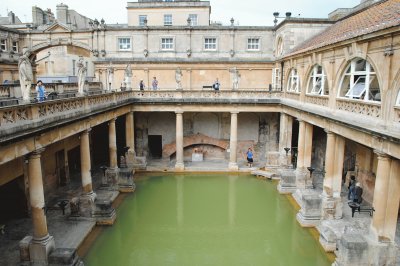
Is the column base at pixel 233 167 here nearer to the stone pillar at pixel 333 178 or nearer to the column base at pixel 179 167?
the column base at pixel 179 167

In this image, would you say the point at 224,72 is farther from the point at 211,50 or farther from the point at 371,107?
the point at 371,107

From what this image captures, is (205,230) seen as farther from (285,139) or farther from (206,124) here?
(206,124)

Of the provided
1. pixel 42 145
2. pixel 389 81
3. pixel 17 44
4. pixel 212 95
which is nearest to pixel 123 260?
pixel 42 145

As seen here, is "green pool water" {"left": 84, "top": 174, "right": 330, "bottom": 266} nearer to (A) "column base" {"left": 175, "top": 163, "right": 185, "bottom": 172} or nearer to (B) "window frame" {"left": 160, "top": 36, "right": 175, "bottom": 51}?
(A) "column base" {"left": 175, "top": 163, "right": 185, "bottom": 172}

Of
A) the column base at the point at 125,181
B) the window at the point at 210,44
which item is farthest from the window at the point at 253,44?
the column base at the point at 125,181

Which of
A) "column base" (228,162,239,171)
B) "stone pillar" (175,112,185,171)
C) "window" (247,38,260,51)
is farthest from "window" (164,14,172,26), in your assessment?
"column base" (228,162,239,171)

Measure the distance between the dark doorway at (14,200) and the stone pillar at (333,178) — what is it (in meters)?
14.0

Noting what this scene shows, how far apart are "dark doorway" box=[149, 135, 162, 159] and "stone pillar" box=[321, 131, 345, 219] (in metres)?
16.0

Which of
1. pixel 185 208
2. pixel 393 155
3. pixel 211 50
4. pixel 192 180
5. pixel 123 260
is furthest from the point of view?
pixel 211 50

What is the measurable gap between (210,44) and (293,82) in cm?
867

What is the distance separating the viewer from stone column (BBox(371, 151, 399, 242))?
10.9 meters

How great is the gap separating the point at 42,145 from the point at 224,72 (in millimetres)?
19085

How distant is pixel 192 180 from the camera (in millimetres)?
22594

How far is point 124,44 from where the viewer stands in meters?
27.6
